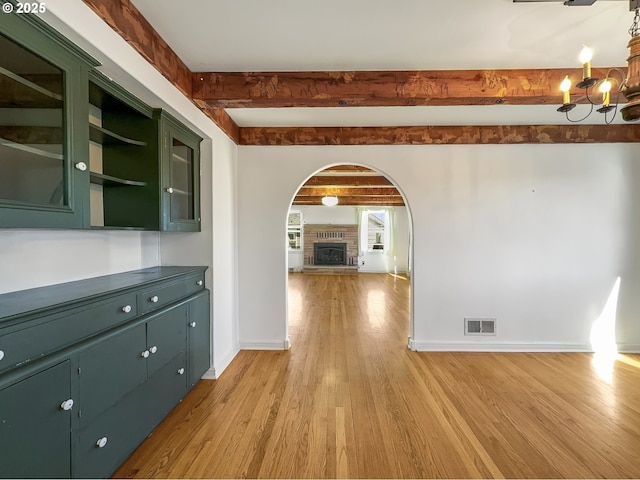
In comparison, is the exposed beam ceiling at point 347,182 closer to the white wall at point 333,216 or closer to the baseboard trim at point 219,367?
the white wall at point 333,216

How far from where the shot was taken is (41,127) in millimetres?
1323

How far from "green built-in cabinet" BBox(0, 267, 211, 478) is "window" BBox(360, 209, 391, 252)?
8439 mm

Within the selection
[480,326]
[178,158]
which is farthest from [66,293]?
[480,326]

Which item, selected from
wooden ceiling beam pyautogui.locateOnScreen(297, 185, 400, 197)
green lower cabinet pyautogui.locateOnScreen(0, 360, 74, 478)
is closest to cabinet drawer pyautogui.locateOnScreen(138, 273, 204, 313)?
green lower cabinet pyautogui.locateOnScreen(0, 360, 74, 478)

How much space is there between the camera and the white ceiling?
167 centimetres

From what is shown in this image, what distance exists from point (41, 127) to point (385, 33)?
6.29ft

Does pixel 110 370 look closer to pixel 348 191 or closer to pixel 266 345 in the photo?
pixel 266 345

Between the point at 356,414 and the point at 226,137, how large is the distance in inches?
114

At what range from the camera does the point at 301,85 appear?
7.68 ft

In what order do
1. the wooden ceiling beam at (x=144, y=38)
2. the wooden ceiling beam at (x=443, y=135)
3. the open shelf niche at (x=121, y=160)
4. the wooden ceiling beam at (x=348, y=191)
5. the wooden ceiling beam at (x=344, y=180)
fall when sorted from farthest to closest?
the wooden ceiling beam at (x=348, y=191)
the wooden ceiling beam at (x=344, y=180)
the wooden ceiling beam at (x=443, y=135)
the open shelf niche at (x=121, y=160)
the wooden ceiling beam at (x=144, y=38)

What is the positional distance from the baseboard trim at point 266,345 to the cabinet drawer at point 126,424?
1272 millimetres

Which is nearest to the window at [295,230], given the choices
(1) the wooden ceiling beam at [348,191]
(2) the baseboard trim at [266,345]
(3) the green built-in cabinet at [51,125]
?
(1) the wooden ceiling beam at [348,191]

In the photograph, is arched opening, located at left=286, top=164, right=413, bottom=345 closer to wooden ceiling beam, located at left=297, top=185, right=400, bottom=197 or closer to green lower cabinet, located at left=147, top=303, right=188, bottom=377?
wooden ceiling beam, located at left=297, top=185, right=400, bottom=197

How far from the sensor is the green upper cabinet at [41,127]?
3.86 ft
